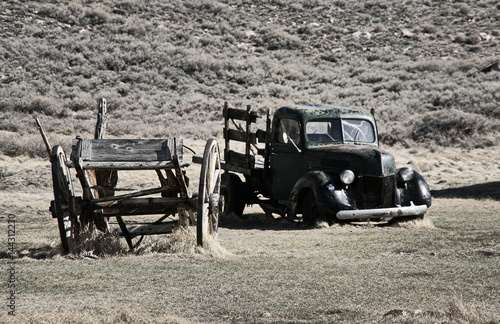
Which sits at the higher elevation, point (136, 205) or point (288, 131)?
point (288, 131)

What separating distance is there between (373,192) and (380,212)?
42cm

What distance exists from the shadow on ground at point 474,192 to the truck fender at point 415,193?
464 cm

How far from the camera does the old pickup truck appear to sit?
11.2 meters

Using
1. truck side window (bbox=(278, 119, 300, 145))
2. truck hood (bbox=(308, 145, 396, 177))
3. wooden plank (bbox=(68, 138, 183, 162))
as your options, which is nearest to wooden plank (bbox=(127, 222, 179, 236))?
wooden plank (bbox=(68, 138, 183, 162))

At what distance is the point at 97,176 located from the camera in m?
10.3

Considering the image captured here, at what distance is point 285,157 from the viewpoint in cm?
1259

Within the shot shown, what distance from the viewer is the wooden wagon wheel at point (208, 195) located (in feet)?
27.1

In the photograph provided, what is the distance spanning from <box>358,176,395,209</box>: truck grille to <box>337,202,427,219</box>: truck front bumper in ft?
0.78

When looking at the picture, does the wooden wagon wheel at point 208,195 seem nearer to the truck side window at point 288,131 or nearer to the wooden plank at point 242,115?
the truck side window at point 288,131

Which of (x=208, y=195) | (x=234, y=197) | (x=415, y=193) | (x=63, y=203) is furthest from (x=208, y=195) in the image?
(x=234, y=197)

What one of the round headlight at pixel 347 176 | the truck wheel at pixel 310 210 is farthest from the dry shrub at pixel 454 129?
the round headlight at pixel 347 176

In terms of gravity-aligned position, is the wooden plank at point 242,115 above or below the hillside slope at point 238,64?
below

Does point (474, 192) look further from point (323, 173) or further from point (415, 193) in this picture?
point (323, 173)

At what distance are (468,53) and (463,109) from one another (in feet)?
41.8
